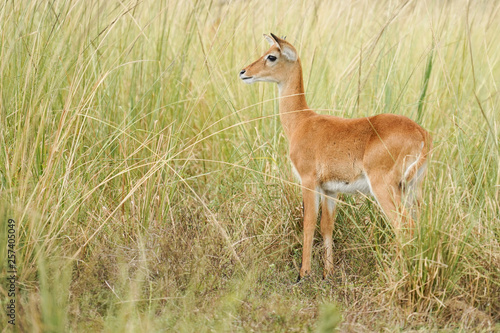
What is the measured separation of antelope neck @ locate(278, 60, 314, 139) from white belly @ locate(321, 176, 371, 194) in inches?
23.5

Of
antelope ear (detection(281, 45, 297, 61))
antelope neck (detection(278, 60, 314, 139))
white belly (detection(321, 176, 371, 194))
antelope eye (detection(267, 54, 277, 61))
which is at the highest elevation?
antelope ear (detection(281, 45, 297, 61))

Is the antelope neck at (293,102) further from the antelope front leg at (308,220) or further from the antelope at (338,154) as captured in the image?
the antelope front leg at (308,220)

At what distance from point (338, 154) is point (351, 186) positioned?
0.70ft

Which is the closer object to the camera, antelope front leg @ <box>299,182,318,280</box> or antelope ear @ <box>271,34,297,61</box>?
antelope front leg @ <box>299,182,318,280</box>

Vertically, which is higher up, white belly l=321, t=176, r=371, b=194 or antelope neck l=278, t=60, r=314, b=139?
antelope neck l=278, t=60, r=314, b=139

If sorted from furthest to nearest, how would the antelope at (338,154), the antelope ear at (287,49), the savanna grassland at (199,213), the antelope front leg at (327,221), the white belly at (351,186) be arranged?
1. the antelope ear at (287,49)
2. the antelope front leg at (327,221)
3. the white belly at (351,186)
4. the antelope at (338,154)
5. the savanna grassland at (199,213)

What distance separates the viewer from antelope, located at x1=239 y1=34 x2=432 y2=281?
158 inches

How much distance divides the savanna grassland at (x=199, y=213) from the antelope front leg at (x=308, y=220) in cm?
15

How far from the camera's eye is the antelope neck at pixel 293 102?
187 inches

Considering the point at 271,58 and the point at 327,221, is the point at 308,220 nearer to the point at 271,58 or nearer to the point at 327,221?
A: the point at 327,221

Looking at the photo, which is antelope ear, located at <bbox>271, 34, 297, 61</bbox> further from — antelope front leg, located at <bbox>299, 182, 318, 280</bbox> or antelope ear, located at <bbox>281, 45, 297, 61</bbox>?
antelope front leg, located at <bbox>299, 182, 318, 280</bbox>

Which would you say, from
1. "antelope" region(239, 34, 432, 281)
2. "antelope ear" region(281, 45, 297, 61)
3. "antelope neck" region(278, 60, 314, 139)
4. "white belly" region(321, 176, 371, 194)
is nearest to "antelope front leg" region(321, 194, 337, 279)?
"antelope" region(239, 34, 432, 281)

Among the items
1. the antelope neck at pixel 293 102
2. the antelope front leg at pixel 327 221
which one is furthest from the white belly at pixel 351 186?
the antelope neck at pixel 293 102

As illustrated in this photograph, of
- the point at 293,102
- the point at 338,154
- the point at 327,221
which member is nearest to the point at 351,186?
the point at 338,154
